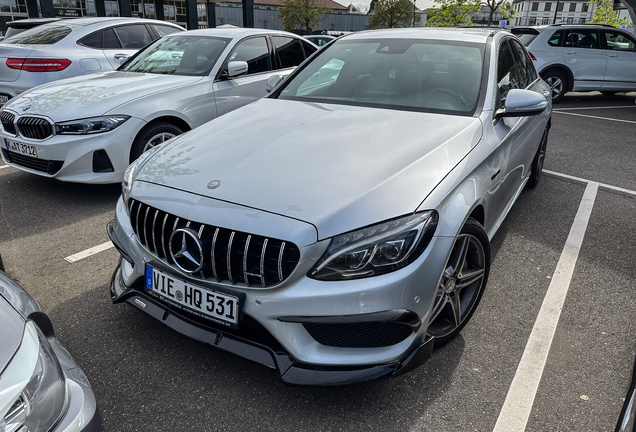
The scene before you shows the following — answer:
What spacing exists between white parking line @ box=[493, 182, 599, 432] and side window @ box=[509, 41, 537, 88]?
133cm

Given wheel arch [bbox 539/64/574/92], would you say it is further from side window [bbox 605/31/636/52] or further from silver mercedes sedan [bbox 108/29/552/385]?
silver mercedes sedan [bbox 108/29/552/385]

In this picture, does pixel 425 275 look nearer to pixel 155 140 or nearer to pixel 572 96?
pixel 155 140

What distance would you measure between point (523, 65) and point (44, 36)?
613 cm

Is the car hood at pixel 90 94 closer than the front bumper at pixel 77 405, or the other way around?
the front bumper at pixel 77 405

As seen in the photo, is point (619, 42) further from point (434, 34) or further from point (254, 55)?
point (434, 34)

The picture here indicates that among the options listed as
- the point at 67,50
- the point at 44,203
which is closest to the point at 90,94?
the point at 44,203

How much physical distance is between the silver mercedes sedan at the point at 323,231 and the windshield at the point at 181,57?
8.54 feet

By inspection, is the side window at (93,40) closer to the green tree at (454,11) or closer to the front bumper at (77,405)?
the front bumper at (77,405)

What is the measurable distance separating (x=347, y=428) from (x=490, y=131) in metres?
1.79

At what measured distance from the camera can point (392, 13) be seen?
169 feet

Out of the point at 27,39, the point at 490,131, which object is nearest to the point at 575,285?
the point at 490,131

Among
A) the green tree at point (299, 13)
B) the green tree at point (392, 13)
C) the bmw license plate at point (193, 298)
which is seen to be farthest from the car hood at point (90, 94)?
the green tree at point (392, 13)

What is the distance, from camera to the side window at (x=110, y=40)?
22.5 feet

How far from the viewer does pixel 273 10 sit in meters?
60.2
